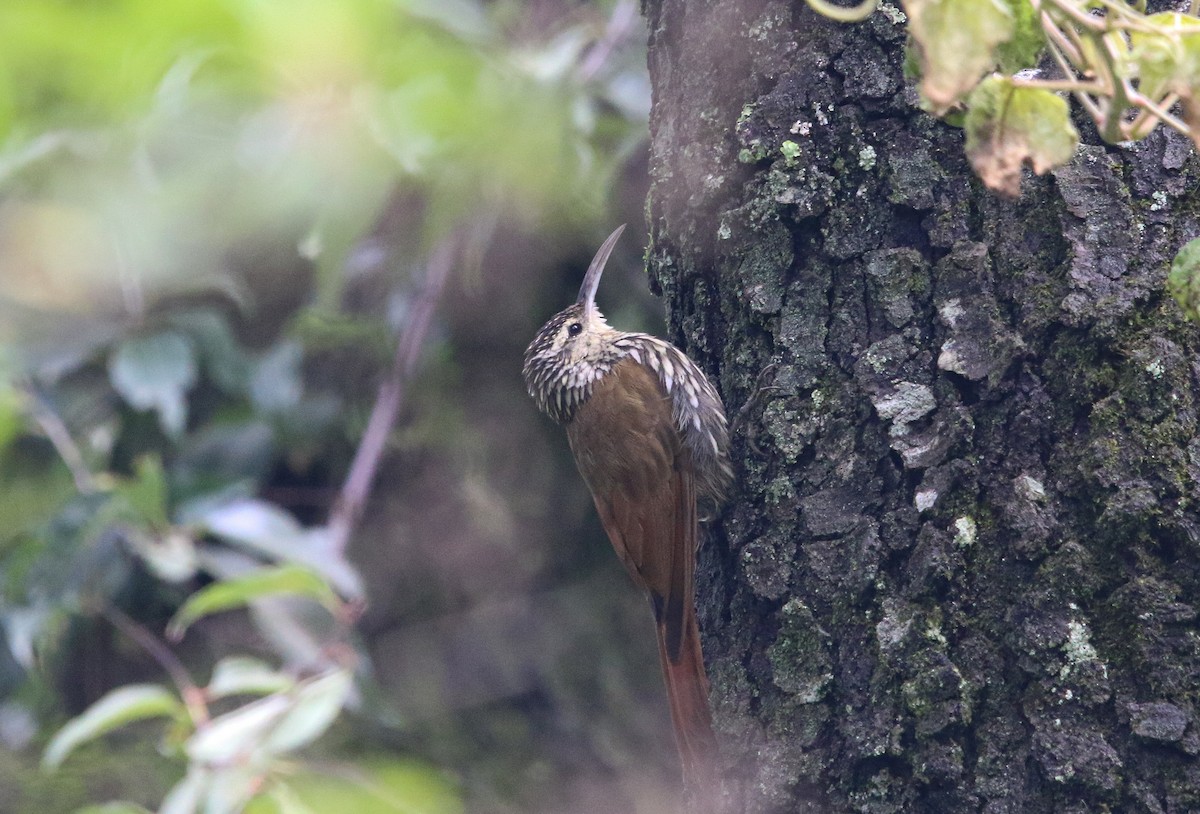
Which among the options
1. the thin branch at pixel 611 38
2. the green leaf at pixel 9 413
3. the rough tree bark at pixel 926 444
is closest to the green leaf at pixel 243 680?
the rough tree bark at pixel 926 444

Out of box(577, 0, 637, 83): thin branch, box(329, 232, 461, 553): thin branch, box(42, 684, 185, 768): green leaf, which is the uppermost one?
box(577, 0, 637, 83): thin branch

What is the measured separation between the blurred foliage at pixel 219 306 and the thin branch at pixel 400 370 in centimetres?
6

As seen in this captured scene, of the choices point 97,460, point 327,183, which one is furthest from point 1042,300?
point 97,460

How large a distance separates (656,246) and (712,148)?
27 centimetres

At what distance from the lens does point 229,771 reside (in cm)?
229

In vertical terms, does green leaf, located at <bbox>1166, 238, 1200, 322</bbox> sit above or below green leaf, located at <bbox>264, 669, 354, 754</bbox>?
above

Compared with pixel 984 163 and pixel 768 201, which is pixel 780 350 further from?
pixel 984 163

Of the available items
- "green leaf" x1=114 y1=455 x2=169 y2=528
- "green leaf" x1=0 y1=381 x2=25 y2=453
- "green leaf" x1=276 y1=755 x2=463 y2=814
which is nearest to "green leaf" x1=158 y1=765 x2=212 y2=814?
"green leaf" x1=276 y1=755 x2=463 y2=814

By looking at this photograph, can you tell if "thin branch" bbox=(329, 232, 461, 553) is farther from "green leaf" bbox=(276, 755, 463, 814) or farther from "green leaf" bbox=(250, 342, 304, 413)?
"green leaf" bbox=(276, 755, 463, 814)

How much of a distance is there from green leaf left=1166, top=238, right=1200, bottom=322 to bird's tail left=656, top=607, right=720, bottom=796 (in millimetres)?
1222

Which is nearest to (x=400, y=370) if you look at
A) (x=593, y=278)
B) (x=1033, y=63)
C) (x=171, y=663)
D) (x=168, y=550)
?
(x=593, y=278)

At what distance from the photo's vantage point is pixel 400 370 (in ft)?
12.5

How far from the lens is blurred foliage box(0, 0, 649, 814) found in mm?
2576

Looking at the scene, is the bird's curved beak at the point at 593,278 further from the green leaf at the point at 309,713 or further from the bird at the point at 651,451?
the green leaf at the point at 309,713
